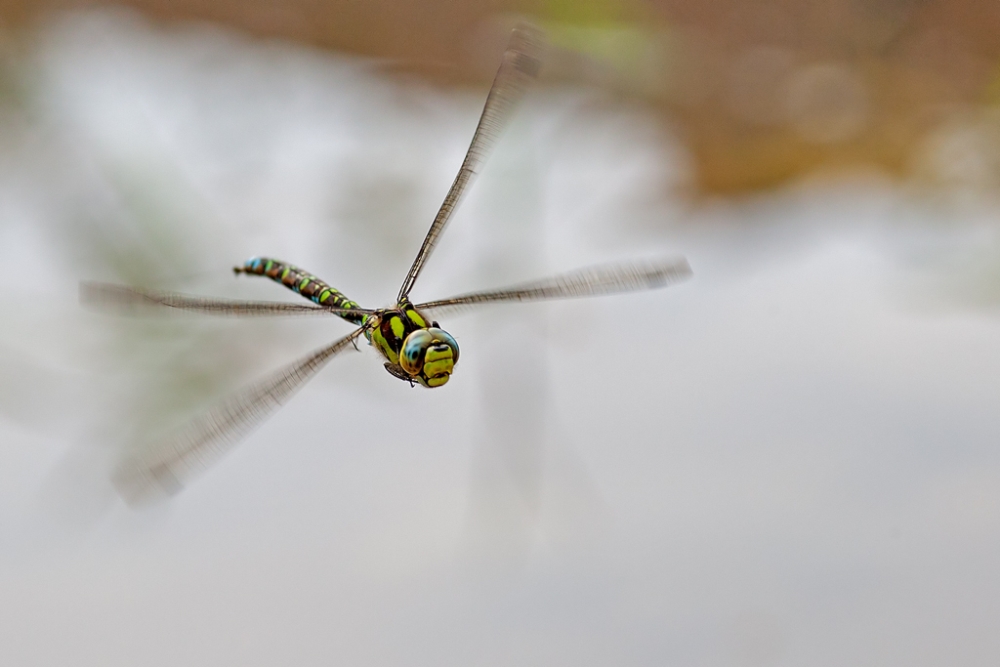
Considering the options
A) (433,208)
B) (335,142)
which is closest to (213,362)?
(433,208)

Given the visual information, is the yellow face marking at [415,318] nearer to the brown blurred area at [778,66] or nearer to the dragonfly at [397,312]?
the dragonfly at [397,312]

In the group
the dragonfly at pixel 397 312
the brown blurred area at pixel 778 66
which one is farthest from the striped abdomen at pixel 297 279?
the brown blurred area at pixel 778 66

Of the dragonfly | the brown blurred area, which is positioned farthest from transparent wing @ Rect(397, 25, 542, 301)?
the brown blurred area

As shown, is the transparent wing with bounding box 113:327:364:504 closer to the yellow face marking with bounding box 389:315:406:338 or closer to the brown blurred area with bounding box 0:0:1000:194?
the yellow face marking with bounding box 389:315:406:338

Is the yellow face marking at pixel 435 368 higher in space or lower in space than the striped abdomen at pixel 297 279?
lower

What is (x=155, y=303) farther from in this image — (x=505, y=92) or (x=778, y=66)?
(x=778, y=66)
